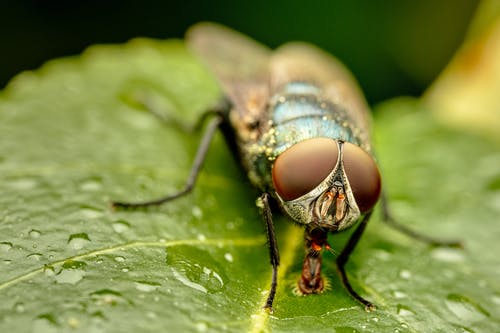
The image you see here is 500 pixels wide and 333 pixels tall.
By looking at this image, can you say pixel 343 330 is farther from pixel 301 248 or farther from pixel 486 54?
pixel 486 54

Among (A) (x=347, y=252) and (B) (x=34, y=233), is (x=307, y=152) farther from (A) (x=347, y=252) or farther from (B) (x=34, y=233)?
(B) (x=34, y=233)

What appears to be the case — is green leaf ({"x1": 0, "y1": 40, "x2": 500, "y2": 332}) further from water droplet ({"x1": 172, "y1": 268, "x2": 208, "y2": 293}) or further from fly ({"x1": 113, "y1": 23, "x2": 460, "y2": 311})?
fly ({"x1": 113, "y1": 23, "x2": 460, "y2": 311})

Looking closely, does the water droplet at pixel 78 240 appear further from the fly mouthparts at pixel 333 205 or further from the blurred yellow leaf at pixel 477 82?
the blurred yellow leaf at pixel 477 82

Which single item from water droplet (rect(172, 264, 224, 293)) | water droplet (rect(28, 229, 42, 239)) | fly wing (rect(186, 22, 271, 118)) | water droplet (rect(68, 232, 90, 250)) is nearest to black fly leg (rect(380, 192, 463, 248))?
fly wing (rect(186, 22, 271, 118))

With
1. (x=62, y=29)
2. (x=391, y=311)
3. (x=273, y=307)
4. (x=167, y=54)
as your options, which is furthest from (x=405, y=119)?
(x=62, y=29)

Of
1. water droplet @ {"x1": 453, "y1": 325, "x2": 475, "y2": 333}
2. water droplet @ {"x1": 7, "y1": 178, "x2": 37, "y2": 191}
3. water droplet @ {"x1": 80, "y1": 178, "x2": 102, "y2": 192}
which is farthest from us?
water droplet @ {"x1": 80, "y1": 178, "x2": 102, "y2": 192}

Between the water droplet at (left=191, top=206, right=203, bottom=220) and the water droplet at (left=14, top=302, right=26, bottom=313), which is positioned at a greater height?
the water droplet at (left=191, top=206, right=203, bottom=220)

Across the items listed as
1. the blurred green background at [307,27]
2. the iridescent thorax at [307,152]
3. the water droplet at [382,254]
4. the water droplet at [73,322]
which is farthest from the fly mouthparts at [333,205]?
the blurred green background at [307,27]
